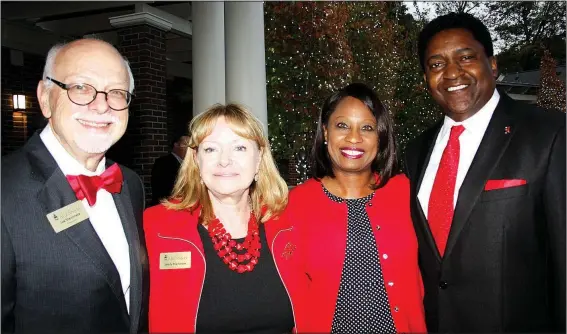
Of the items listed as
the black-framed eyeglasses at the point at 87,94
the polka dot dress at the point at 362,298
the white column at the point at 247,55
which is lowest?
the polka dot dress at the point at 362,298

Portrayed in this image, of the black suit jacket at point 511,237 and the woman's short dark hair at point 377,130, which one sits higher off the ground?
the woman's short dark hair at point 377,130

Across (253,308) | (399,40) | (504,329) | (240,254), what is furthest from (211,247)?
(399,40)

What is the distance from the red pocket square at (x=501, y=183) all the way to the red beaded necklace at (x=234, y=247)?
49.0 inches

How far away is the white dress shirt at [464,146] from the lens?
104 inches

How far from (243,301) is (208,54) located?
17.3 ft

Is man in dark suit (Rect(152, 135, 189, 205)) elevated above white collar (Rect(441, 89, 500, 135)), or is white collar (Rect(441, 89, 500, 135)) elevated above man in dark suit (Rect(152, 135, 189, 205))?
white collar (Rect(441, 89, 500, 135))

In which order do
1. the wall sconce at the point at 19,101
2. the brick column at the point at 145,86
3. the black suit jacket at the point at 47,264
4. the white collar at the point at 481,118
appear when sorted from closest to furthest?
the black suit jacket at the point at 47,264 → the white collar at the point at 481,118 → the brick column at the point at 145,86 → the wall sconce at the point at 19,101

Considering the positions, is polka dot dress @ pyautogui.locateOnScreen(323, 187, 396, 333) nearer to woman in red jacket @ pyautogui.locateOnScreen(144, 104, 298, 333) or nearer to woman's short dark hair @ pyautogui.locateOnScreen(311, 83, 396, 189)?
woman in red jacket @ pyautogui.locateOnScreen(144, 104, 298, 333)

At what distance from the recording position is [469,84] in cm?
269

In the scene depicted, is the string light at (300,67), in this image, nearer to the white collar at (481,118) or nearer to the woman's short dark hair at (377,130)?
the woman's short dark hair at (377,130)

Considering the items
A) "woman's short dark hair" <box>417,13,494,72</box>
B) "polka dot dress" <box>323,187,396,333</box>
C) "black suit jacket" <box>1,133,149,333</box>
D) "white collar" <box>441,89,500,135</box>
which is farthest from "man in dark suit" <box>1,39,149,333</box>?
"white collar" <box>441,89,500,135</box>

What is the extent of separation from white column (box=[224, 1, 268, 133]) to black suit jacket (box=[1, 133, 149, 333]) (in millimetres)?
3920

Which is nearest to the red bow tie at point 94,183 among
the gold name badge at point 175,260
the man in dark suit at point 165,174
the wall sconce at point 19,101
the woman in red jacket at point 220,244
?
the woman in red jacket at point 220,244

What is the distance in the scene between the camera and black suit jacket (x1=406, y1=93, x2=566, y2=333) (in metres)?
2.36
